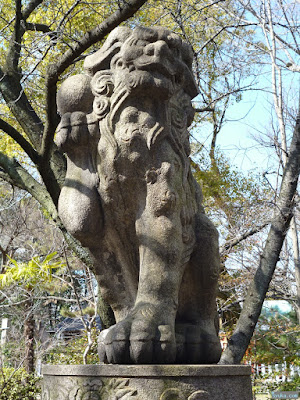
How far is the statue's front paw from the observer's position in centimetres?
220

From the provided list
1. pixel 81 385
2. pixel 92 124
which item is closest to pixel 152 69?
pixel 92 124

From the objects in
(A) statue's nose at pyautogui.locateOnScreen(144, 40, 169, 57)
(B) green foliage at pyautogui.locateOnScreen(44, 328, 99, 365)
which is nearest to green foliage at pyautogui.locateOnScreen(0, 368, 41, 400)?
(B) green foliage at pyautogui.locateOnScreen(44, 328, 99, 365)

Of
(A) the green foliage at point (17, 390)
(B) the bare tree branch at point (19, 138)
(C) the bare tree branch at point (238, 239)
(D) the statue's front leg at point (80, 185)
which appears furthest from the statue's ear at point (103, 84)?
(A) the green foliage at point (17, 390)

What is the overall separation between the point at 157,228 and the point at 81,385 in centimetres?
87

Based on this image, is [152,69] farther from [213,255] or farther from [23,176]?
[23,176]

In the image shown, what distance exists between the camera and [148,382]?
2.16 metres

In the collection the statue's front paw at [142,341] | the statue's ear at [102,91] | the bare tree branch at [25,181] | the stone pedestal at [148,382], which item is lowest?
the stone pedestal at [148,382]

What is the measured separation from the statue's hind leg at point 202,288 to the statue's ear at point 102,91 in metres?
0.85

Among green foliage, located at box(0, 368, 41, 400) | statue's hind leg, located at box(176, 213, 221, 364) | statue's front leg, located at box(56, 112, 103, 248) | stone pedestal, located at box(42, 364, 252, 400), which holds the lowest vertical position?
green foliage, located at box(0, 368, 41, 400)

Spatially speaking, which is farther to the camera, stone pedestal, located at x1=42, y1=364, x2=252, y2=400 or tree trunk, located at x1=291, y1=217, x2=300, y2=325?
tree trunk, located at x1=291, y1=217, x2=300, y2=325

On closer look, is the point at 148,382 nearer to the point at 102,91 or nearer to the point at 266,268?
the point at 102,91

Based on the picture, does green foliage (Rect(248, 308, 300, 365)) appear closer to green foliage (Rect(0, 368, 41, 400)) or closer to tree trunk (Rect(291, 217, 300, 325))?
tree trunk (Rect(291, 217, 300, 325))

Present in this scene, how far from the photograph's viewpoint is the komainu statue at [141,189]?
98.0 inches

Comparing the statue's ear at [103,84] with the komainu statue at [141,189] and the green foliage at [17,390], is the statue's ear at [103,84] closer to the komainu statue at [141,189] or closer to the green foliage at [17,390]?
the komainu statue at [141,189]
